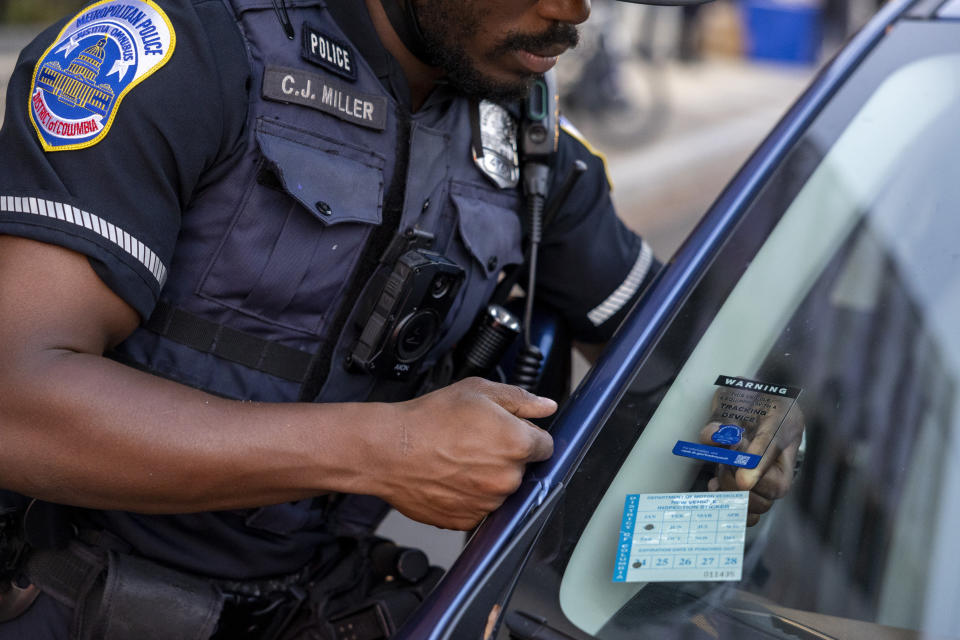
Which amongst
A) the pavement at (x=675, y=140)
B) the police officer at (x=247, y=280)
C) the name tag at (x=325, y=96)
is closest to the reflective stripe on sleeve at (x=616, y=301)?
the police officer at (x=247, y=280)

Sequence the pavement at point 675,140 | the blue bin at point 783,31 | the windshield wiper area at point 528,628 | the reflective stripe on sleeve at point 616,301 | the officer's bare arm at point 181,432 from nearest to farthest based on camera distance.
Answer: the windshield wiper area at point 528,628 < the officer's bare arm at point 181,432 < the reflective stripe on sleeve at point 616,301 < the pavement at point 675,140 < the blue bin at point 783,31

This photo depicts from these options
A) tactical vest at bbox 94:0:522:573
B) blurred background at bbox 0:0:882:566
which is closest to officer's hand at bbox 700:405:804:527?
tactical vest at bbox 94:0:522:573

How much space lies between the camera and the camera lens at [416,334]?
1.39 m

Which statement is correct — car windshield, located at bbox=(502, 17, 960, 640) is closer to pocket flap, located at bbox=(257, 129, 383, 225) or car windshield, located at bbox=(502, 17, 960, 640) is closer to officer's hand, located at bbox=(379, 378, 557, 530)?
officer's hand, located at bbox=(379, 378, 557, 530)

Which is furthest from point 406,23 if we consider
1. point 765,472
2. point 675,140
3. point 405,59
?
point 675,140

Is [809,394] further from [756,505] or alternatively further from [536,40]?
[536,40]

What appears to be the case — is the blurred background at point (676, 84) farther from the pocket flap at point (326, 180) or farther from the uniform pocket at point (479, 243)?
the pocket flap at point (326, 180)

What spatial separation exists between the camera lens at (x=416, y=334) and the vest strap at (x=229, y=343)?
128 mm

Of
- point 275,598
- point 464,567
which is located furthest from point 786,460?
point 275,598

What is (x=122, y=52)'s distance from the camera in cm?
119

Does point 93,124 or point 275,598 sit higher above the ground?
→ point 93,124

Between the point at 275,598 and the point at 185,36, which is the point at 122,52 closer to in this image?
the point at 185,36

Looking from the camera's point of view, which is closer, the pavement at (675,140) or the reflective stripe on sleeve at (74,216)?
the reflective stripe on sleeve at (74,216)

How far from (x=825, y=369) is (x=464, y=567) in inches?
20.1
